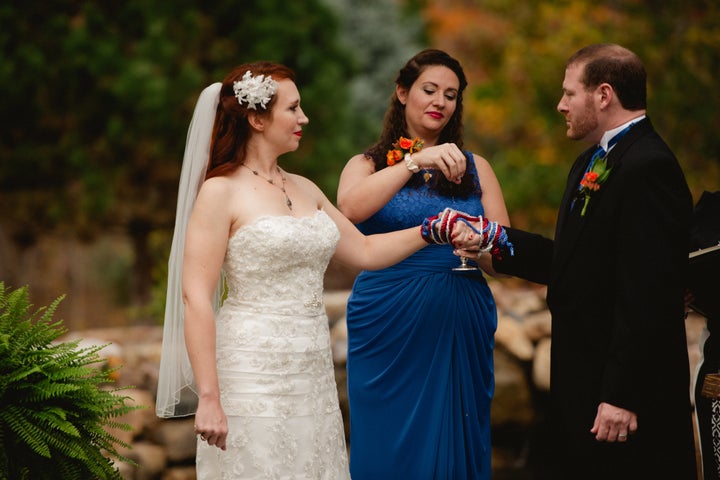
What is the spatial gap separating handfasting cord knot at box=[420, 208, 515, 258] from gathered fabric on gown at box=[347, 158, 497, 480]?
21cm

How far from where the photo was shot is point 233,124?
358 centimetres

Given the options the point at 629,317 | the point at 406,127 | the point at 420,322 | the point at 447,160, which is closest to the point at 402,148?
the point at 406,127

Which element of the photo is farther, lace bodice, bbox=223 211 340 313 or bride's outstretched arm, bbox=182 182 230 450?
lace bodice, bbox=223 211 340 313

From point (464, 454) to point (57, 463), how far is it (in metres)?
1.87

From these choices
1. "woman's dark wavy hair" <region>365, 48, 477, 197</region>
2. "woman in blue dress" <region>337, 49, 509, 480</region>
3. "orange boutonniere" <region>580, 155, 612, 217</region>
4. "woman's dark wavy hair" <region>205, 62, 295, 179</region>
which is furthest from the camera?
"woman's dark wavy hair" <region>365, 48, 477, 197</region>

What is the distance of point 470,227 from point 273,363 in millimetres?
1223

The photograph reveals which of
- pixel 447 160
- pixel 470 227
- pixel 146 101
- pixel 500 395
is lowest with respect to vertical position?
pixel 500 395

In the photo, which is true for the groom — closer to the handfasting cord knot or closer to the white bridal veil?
the handfasting cord knot

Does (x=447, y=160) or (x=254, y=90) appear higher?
(x=254, y=90)

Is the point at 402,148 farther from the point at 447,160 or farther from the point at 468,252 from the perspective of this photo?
the point at 468,252

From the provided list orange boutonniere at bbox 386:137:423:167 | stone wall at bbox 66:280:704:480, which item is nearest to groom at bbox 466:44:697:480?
orange boutonniere at bbox 386:137:423:167

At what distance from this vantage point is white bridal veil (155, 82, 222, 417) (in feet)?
11.8

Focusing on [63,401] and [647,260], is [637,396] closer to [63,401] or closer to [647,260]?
[647,260]

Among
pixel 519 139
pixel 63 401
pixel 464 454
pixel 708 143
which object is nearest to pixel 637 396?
pixel 464 454
